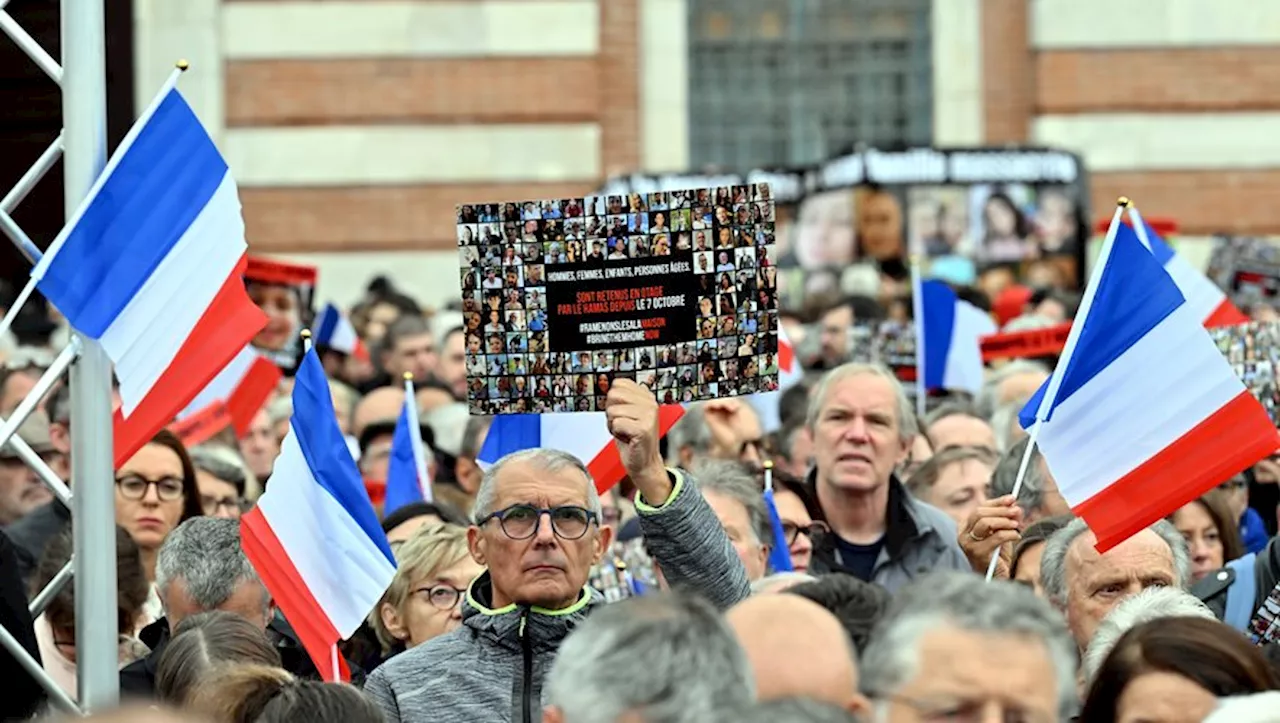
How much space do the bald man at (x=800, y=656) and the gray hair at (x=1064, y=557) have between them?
222cm

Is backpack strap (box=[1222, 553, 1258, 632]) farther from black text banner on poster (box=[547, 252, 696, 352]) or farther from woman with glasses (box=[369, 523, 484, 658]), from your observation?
woman with glasses (box=[369, 523, 484, 658])

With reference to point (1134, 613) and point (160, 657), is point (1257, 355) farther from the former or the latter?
point (160, 657)

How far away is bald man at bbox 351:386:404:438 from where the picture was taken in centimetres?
1088

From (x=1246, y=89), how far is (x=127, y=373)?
13440 millimetres

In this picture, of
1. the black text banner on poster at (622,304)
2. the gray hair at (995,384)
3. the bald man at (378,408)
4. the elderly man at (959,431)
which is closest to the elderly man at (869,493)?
the elderly man at (959,431)

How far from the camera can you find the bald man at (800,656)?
449 centimetres

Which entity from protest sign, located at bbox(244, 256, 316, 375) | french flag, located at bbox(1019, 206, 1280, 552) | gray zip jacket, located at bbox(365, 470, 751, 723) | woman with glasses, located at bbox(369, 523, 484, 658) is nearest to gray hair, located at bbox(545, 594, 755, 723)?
gray zip jacket, located at bbox(365, 470, 751, 723)

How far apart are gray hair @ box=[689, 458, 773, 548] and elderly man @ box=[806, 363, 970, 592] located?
1.82 feet

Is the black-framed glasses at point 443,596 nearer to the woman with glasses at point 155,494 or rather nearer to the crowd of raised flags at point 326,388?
the crowd of raised flags at point 326,388

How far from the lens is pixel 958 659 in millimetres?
4473

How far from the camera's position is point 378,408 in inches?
431

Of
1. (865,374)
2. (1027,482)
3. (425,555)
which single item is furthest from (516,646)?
(865,374)

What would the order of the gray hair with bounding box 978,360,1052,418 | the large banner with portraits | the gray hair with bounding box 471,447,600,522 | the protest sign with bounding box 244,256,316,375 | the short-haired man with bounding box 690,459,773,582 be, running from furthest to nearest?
the large banner with portraits
the protest sign with bounding box 244,256,316,375
the gray hair with bounding box 978,360,1052,418
the short-haired man with bounding box 690,459,773,582
the gray hair with bounding box 471,447,600,522

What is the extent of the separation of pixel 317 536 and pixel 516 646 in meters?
0.86
